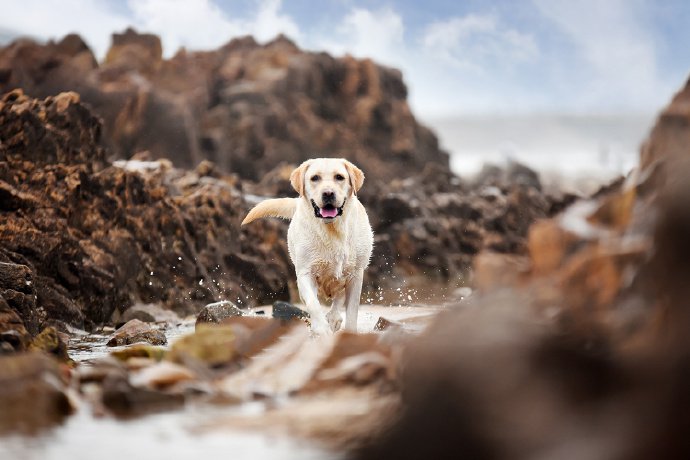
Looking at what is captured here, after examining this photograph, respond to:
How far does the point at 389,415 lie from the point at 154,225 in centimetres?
1210

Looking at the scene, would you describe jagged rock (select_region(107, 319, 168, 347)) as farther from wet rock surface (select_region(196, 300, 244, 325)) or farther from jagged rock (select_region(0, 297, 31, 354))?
jagged rock (select_region(0, 297, 31, 354))

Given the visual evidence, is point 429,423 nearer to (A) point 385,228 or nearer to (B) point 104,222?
(B) point 104,222

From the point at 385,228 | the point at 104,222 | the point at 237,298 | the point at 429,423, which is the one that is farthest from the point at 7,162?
the point at 385,228

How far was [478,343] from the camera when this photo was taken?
2.29 metres

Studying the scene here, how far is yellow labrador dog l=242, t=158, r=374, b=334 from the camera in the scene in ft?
22.7

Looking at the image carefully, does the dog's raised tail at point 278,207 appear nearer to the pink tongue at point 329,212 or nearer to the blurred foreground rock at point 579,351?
the pink tongue at point 329,212

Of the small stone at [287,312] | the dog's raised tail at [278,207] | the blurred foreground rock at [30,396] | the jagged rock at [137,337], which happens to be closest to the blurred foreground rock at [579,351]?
the blurred foreground rock at [30,396]

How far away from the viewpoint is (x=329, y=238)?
23.5 feet

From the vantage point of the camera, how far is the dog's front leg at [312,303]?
651 centimetres

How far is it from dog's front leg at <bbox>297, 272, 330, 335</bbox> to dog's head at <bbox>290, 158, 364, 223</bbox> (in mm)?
641

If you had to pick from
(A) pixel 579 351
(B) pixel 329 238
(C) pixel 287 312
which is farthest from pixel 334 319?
(A) pixel 579 351

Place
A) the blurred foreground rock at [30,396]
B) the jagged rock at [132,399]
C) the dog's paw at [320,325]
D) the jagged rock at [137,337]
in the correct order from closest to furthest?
1. the blurred foreground rock at [30,396]
2. the jagged rock at [132,399]
3. the dog's paw at [320,325]
4. the jagged rock at [137,337]

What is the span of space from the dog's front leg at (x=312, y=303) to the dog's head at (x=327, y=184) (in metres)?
0.64

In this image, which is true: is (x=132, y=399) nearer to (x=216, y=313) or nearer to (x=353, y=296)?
(x=353, y=296)
